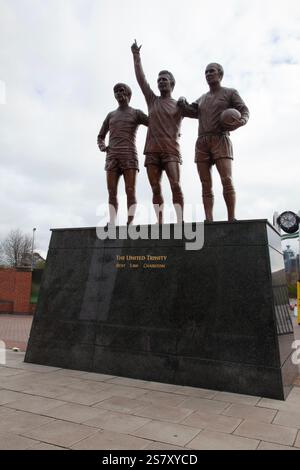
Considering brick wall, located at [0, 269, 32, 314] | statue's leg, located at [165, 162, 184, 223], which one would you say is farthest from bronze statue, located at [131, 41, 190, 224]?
brick wall, located at [0, 269, 32, 314]

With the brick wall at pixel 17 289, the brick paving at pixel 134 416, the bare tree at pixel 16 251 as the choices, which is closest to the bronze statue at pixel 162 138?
the brick paving at pixel 134 416

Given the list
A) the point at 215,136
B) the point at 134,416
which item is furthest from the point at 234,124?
the point at 134,416

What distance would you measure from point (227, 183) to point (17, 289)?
15.8m

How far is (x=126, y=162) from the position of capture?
718 cm

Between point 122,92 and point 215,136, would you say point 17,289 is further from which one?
point 215,136

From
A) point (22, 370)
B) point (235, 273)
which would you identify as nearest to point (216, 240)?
point (235, 273)

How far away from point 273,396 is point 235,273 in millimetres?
1671

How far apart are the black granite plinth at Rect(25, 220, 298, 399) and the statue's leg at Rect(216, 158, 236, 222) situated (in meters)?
0.47

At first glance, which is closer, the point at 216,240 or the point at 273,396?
the point at 273,396

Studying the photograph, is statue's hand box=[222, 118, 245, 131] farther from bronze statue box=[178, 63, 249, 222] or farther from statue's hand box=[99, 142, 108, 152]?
statue's hand box=[99, 142, 108, 152]

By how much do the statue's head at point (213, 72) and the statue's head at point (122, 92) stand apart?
1698mm

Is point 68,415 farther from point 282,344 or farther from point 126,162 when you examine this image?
point 126,162

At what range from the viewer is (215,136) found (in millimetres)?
6297
